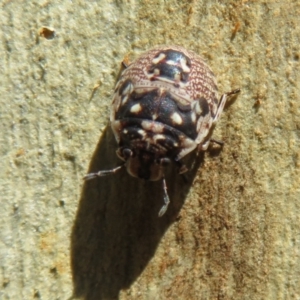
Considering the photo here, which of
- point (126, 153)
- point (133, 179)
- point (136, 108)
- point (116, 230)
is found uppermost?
point (136, 108)

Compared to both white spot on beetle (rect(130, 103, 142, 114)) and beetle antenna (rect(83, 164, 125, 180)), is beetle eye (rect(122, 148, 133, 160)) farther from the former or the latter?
white spot on beetle (rect(130, 103, 142, 114))

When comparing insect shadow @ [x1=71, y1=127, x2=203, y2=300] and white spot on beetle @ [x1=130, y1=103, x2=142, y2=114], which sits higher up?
white spot on beetle @ [x1=130, y1=103, x2=142, y2=114]

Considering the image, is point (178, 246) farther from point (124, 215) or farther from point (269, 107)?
point (269, 107)

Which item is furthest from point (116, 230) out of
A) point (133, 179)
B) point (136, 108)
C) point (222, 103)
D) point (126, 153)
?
point (222, 103)

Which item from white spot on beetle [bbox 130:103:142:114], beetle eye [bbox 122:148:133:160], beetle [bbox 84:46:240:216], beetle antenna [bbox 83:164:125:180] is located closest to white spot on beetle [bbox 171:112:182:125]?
beetle [bbox 84:46:240:216]

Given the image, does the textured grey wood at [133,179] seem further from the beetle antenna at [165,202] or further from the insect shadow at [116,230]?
the beetle antenna at [165,202]

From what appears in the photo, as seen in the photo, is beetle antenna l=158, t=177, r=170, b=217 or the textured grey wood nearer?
beetle antenna l=158, t=177, r=170, b=217

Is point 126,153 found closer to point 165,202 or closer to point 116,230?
point 165,202

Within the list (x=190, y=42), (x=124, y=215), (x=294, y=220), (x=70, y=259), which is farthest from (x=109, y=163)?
(x=294, y=220)
